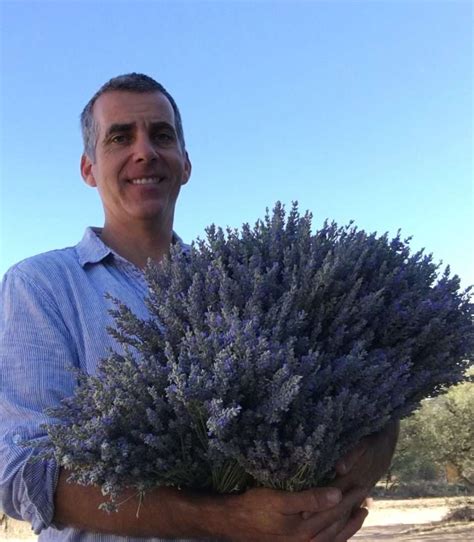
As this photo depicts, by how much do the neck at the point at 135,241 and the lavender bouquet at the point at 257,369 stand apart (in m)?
1.19

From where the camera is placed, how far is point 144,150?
3.15 meters

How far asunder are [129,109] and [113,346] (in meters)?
1.32

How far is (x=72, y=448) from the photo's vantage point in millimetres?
1709

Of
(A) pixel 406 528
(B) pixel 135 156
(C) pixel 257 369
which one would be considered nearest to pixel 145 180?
(B) pixel 135 156

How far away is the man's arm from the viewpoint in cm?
180

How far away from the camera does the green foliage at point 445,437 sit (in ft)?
112

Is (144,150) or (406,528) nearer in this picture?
(144,150)

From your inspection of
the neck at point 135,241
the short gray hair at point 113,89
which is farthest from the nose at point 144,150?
the neck at point 135,241

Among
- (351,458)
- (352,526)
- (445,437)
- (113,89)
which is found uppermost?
(113,89)

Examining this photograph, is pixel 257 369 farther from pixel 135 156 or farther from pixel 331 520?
pixel 135 156

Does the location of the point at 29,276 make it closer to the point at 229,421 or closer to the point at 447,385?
the point at 229,421

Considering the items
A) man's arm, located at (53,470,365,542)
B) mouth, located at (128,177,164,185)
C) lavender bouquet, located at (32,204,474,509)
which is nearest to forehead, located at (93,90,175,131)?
mouth, located at (128,177,164,185)

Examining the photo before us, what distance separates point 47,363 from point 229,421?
0.94 metres

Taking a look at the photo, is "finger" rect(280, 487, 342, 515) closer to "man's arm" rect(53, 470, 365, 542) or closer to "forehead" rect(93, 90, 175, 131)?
"man's arm" rect(53, 470, 365, 542)
